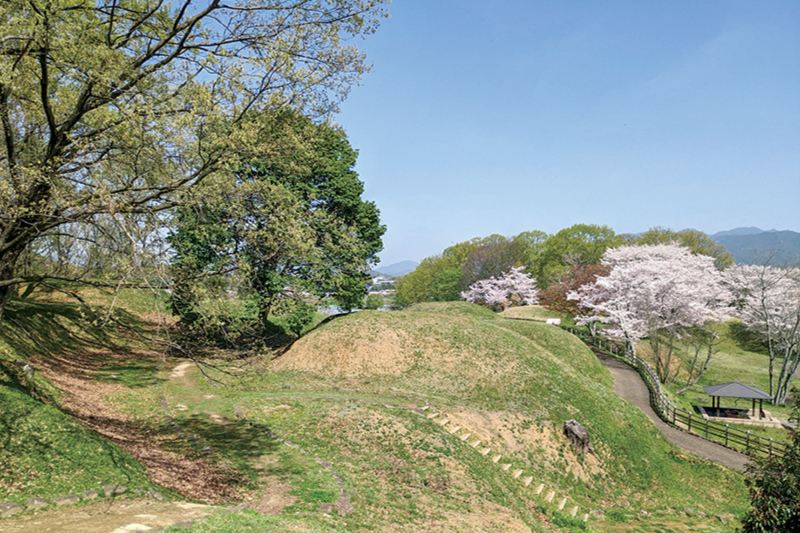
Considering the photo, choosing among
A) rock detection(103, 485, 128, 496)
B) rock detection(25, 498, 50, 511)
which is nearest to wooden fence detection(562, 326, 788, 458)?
rock detection(103, 485, 128, 496)

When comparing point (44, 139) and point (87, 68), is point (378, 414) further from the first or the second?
point (44, 139)

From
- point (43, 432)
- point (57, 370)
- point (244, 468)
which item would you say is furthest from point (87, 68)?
point (57, 370)

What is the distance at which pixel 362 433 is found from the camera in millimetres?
15305

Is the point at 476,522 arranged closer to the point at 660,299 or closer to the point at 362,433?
the point at 362,433

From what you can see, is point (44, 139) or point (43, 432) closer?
point (43, 432)

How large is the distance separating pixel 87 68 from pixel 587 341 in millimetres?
50054

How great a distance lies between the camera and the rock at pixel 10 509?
720 centimetres

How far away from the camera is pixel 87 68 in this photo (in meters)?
9.66

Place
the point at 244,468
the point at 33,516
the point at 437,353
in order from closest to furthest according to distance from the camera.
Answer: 1. the point at 33,516
2. the point at 244,468
3. the point at 437,353

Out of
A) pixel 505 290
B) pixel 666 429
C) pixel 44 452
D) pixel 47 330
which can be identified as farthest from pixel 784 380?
pixel 47 330

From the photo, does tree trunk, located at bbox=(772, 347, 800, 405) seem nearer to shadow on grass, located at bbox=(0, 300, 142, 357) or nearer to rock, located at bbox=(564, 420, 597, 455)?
rock, located at bbox=(564, 420, 597, 455)

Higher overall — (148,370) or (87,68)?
(87,68)

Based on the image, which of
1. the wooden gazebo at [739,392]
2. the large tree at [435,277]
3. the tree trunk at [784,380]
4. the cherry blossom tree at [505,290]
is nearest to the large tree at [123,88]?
the wooden gazebo at [739,392]

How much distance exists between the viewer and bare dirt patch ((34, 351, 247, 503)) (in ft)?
34.0
